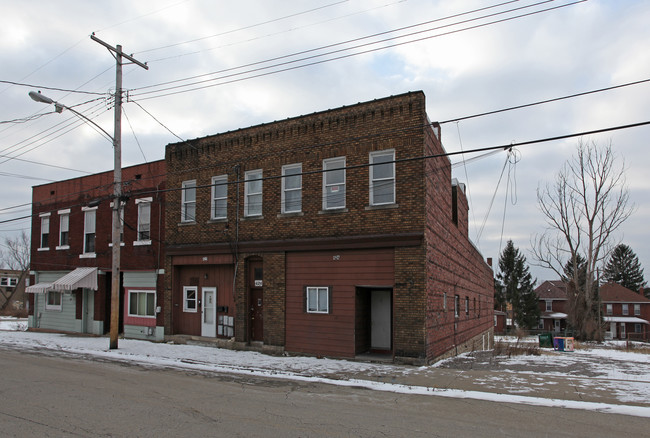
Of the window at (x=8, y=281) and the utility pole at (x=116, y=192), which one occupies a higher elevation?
the utility pole at (x=116, y=192)

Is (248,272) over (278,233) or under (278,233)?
under

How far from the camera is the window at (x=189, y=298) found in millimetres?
19781

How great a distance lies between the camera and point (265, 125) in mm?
17750

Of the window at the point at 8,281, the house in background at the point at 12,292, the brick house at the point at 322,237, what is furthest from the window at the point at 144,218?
the window at the point at 8,281

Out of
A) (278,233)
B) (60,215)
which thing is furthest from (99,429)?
(60,215)

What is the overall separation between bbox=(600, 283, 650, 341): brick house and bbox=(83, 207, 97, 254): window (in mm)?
62756

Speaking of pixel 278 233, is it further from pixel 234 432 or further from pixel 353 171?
pixel 234 432

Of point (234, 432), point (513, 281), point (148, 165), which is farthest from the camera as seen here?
point (513, 281)

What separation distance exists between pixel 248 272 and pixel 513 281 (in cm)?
6208

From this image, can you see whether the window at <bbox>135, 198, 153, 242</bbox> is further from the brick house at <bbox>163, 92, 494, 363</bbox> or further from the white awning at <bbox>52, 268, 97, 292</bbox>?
the white awning at <bbox>52, 268, 97, 292</bbox>

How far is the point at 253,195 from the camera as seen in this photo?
18.1 m

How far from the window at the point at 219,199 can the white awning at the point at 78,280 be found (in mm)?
8495

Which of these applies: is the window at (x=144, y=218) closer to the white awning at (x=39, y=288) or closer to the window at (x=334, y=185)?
the white awning at (x=39, y=288)

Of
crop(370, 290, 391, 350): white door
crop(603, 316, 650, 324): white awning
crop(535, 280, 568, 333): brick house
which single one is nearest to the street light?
crop(370, 290, 391, 350): white door
